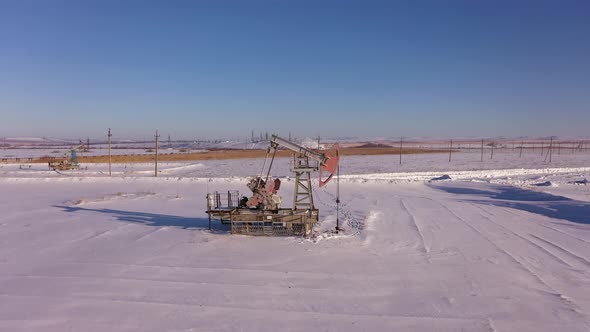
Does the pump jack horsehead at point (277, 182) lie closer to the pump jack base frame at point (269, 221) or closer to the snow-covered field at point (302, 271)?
the pump jack base frame at point (269, 221)

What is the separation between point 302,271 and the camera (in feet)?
25.8

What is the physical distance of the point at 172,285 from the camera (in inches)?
276

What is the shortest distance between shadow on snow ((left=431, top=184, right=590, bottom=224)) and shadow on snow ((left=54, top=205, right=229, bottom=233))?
36.9 feet

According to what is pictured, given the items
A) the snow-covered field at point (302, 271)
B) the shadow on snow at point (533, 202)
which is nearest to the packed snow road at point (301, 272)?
the snow-covered field at point (302, 271)

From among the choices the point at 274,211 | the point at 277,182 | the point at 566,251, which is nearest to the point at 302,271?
the point at 274,211

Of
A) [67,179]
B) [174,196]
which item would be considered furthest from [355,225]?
[67,179]

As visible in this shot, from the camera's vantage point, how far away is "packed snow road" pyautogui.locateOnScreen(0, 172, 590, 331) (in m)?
5.79

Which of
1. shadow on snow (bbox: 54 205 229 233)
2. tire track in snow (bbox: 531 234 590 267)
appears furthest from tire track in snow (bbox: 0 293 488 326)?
shadow on snow (bbox: 54 205 229 233)

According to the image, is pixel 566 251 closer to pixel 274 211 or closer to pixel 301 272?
pixel 301 272

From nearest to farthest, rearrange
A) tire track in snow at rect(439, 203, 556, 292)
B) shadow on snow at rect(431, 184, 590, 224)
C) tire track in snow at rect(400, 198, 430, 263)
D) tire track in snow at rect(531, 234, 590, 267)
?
tire track in snow at rect(439, 203, 556, 292)
tire track in snow at rect(531, 234, 590, 267)
tire track in snow at rect(400, 198, 430, 263)
shadow on snow at rect(431, 184, 590, 224)

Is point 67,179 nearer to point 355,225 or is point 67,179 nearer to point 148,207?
point 148,207

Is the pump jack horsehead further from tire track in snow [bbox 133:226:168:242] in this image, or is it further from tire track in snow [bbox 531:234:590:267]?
tire track in snow [bbox 531:234:590:267]

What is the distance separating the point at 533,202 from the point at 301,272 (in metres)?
13.2

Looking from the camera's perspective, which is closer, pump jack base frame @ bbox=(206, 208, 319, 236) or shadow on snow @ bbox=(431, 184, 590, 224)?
pump jack base frame @ bbox=(206, 208, 319, 236)
